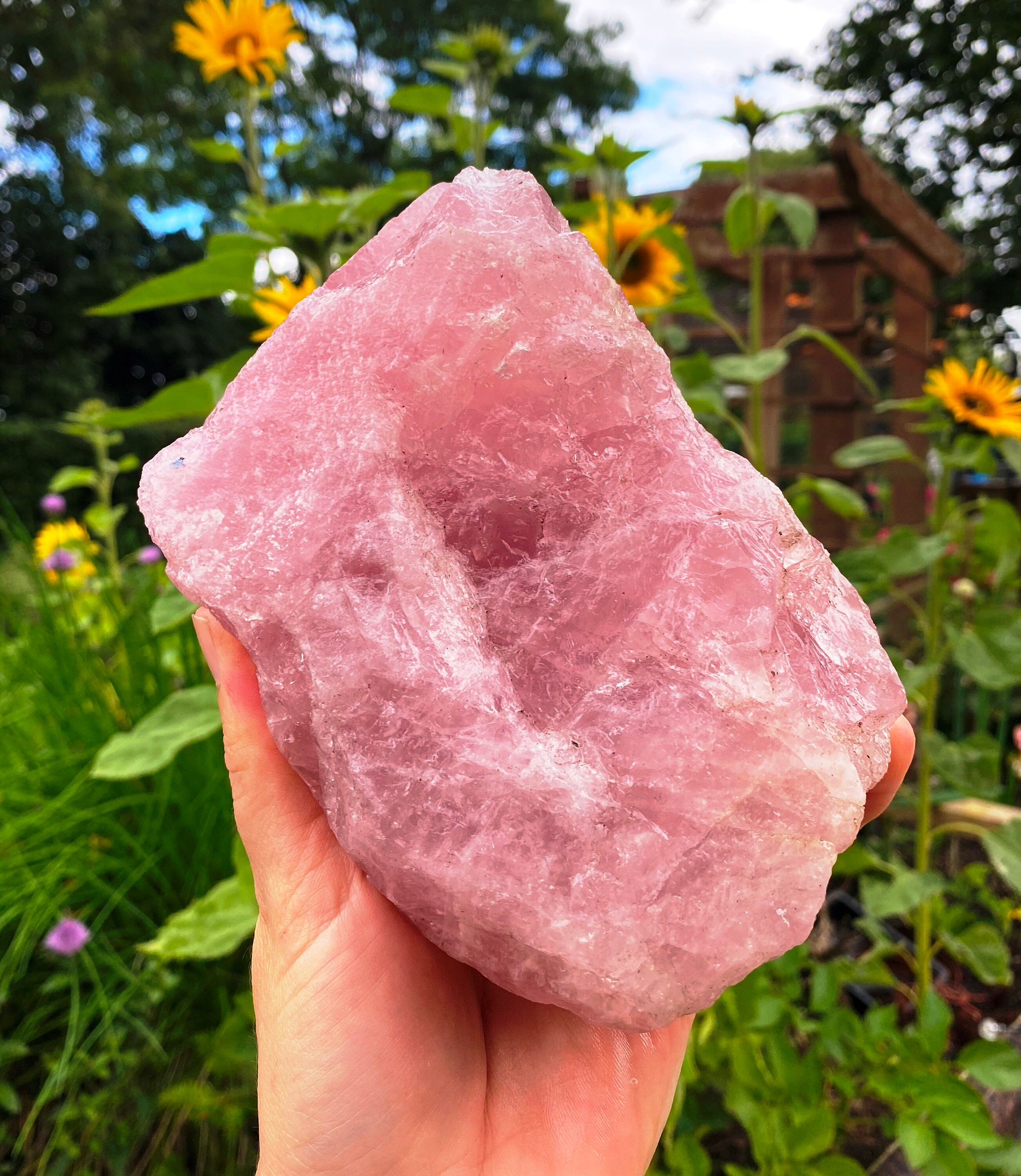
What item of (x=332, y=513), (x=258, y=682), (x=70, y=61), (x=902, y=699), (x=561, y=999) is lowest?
(x=561, y=999)

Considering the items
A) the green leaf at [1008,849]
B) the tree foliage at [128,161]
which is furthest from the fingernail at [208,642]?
the tree foliage at [128,161]

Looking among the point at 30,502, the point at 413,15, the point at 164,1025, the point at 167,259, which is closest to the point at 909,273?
the point at 164,1025

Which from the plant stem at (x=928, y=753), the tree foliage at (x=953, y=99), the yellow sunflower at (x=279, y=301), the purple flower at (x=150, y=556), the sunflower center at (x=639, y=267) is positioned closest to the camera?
the yellow sunflower at (x=279, y=301)

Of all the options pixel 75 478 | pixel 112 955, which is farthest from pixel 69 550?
pixel 112 955

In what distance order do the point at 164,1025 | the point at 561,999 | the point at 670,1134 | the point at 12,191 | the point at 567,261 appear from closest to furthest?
1. the point at 561,999
2. the point at 567,261
3. the point at 670,1134
4. the point at 164,1025
5. the point at 12,191

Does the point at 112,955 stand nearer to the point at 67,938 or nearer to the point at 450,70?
the point at 67,938

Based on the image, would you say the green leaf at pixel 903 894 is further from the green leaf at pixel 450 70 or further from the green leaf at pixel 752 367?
the green leaf at pixel 450 70

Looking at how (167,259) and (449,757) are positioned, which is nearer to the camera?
(449,757)

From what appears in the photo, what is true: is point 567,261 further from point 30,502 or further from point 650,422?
point 30,502
